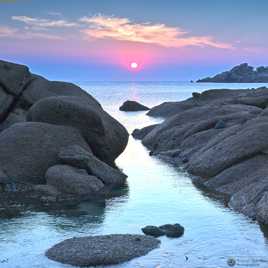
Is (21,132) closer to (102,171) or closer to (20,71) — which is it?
(102,171)

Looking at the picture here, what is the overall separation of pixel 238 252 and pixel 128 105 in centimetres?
11381

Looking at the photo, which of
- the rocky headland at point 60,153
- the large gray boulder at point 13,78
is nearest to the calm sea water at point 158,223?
the rocky headland at point 60,153

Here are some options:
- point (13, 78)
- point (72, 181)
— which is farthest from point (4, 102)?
point (72, 181)

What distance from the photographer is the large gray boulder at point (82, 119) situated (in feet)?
141

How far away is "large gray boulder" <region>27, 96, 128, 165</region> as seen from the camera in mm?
43031

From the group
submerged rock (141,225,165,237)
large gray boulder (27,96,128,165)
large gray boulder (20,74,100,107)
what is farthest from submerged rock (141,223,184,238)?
large gray boulder (20,74,100,107)

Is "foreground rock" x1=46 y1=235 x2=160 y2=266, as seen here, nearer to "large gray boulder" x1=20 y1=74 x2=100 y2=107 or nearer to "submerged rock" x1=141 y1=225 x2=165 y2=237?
"submerged rock" x1=141 y1=225 x2=165 y2=237

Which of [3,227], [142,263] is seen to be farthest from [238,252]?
[3,227]

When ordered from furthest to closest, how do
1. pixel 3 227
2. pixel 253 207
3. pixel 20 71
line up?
1. pixel 20 71
2. pixel 253 207
3. pixel 3 227

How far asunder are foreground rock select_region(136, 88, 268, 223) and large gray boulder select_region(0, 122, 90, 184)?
Answer: 30.3 feet

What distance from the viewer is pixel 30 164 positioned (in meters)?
38.8

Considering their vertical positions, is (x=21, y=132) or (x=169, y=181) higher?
(x=21, y=132)

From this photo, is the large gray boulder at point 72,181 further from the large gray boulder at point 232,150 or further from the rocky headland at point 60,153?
the large gray boulder at point 232,150

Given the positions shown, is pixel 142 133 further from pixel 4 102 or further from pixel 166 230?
pixel 166 230
